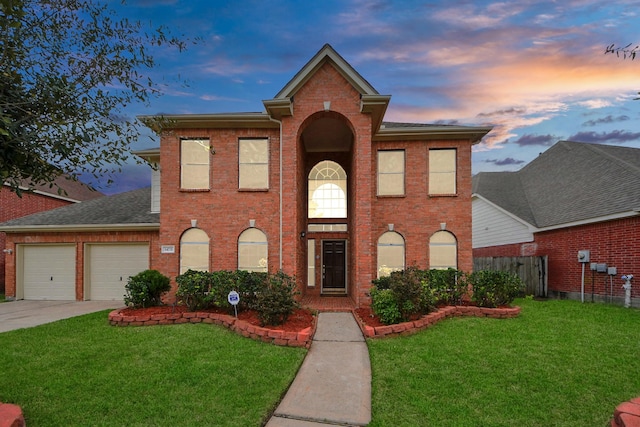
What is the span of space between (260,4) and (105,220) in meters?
10.2

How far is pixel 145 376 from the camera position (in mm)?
5105

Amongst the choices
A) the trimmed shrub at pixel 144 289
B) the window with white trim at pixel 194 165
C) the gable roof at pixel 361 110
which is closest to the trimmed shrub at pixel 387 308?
the gable roof at pixel 361 110

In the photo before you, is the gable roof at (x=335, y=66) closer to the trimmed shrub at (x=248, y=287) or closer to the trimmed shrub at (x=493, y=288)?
the trimmed shrub at (x=248, y=287)

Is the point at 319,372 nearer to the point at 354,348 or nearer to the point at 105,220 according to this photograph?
the point at 354,348

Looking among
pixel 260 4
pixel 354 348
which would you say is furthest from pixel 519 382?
pixel 260 4

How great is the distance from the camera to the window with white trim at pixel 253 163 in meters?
11.2

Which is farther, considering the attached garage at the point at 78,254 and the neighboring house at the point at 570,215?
the attached garage at the point at 78,254

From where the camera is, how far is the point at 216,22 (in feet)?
30.7

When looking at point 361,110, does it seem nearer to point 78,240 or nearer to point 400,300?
point 400,300

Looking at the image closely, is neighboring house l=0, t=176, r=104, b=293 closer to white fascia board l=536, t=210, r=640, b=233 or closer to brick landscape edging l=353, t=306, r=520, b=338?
brick landscape edging l=353, t=306, r=520, b=338

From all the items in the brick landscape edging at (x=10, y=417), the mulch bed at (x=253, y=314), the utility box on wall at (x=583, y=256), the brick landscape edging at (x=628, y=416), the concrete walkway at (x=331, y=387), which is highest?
the utility box on wall at (x=583, y=256)

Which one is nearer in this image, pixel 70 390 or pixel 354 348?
pixel 70 390

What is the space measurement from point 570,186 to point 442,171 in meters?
7.85

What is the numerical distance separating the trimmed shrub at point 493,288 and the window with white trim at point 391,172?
3970 millimetres
